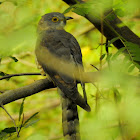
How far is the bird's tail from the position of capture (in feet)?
9.68

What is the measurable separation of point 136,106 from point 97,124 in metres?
0.41

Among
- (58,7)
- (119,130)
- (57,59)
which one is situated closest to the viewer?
(119,130)

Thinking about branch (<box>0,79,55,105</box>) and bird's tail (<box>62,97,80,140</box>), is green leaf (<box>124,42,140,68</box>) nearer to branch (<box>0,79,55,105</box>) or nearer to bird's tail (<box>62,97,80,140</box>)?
branch (<box>0,79,55,105</box>)

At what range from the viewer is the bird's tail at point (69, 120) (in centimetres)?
295

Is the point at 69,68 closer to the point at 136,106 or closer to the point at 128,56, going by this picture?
the point at 128,56

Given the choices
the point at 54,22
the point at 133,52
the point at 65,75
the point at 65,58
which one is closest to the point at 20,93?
the point at 65,75

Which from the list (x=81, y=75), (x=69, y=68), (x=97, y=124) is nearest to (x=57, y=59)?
(x=69, y=68)

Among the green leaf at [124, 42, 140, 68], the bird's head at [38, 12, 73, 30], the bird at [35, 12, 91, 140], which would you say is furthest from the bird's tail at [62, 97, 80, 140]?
the bird's head at [38, 12, 73, 30]

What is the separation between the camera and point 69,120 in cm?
303

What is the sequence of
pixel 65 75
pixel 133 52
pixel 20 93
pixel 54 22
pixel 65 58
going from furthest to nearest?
pixel 54 22, pixel 65 58, pixel 65 75, pixel 20 93, pixel 133 52

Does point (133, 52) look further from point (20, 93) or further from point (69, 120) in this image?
point (69, 120)

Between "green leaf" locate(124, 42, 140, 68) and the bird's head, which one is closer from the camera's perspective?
"green leaf" locate(124, 42, 140, 68)

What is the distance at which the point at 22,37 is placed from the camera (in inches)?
53.1

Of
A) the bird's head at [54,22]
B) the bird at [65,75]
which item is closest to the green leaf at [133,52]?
the bird at [65,75]
